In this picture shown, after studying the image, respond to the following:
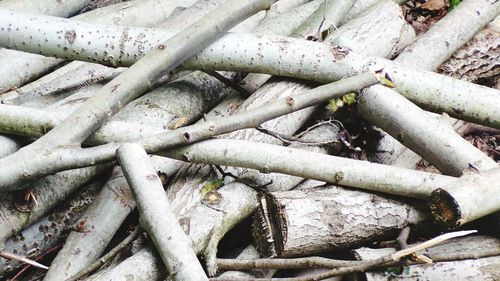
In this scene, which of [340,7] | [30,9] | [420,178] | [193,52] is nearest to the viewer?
[420,178]

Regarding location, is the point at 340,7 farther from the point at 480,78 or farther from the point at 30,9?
the point at 30,9

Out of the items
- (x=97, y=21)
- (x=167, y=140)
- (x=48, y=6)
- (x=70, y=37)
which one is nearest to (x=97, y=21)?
(x=97, y=21)

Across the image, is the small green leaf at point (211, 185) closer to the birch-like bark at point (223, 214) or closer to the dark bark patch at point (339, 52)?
the birch-like bark at point (223, 214)

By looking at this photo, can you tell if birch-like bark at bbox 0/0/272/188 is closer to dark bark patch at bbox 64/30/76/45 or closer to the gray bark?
the gray bark

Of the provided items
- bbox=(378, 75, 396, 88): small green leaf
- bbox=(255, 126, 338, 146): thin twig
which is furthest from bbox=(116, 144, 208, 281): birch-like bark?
bbox=(378, 75, 396, 88): small green leaf

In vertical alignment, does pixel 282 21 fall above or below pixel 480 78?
above

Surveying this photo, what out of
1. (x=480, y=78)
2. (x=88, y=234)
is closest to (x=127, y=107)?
(x=88, y=234)
